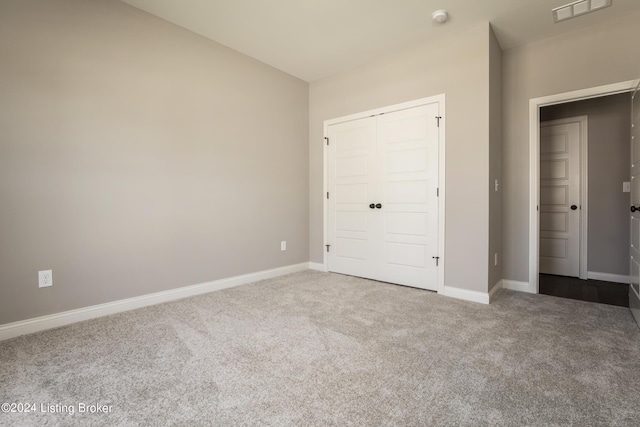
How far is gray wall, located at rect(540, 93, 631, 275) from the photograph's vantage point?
362cm

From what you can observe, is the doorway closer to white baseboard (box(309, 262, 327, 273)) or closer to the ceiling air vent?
the ceiling air vent

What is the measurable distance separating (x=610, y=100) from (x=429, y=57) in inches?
96.5

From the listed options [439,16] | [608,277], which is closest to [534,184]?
[608,277]

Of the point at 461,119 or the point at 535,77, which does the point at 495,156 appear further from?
the point at 535,77

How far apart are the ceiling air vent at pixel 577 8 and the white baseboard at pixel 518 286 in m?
2.65

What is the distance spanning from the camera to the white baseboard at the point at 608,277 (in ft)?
11.9

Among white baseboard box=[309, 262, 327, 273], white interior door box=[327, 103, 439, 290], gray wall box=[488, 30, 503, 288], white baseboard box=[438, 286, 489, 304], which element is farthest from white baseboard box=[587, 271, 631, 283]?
white baseboard box=[309, 262, 327, 273]

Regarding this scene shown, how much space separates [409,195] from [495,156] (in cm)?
95

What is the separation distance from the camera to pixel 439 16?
2.74 m

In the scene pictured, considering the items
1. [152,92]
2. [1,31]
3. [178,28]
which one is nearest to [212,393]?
[152,92]

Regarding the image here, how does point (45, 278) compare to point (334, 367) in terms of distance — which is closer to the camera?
point (334, 367)

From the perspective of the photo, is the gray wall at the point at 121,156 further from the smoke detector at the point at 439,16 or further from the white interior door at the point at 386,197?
the smoke detector at the point at 439,16

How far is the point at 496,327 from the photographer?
90.7 inches

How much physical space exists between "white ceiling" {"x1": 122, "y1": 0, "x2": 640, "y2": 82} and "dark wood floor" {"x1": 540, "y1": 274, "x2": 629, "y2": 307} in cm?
273
